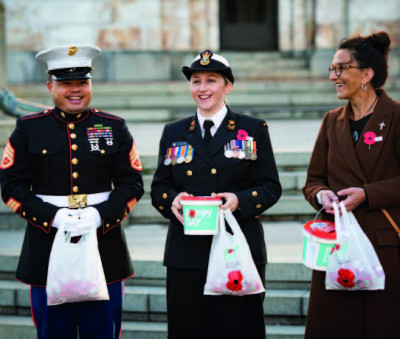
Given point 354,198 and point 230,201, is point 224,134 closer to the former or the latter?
point 230,201

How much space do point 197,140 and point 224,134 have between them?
0.16 m

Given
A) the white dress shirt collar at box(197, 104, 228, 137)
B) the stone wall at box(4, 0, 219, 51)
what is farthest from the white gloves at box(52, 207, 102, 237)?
the stone wall at box(4, 0, 219, 51)

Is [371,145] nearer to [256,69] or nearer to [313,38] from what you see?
[256,69]

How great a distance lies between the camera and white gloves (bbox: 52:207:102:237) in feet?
11.0

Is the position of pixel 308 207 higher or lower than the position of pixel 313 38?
lower

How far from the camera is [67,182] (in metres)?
3.54

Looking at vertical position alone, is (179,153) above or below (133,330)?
above

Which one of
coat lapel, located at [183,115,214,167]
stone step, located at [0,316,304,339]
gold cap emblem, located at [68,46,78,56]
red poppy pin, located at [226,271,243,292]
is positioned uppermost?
gold cap emblem, located at [68,46,78,56]

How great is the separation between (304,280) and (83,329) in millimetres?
1814

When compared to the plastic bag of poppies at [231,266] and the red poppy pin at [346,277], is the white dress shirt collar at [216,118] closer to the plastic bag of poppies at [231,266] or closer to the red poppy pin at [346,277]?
the plastic bag of poppies at [231,266]

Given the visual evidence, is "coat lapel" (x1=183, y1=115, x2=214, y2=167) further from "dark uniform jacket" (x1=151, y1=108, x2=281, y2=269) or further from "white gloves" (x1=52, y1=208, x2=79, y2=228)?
"white gloves" (x1=52, y1=208, x2=79, y2=228)

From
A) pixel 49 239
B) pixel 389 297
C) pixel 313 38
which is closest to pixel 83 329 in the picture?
pixel 49 239

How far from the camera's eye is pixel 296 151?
20.9ft

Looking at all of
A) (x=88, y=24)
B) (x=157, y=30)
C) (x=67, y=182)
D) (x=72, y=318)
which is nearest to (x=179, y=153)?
(x=67, y=182)
